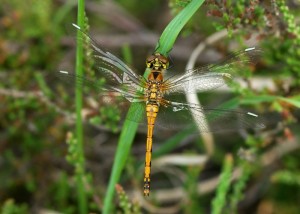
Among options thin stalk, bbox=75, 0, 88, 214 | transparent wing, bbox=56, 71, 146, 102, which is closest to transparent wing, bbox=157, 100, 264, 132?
transparent wing, bbox=56, 71, 146, 102

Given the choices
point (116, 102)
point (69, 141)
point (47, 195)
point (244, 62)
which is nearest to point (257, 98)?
point (244, 62)

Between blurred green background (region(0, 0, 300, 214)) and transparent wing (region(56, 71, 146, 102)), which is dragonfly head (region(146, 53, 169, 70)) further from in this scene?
blurred green background (region(0, 0, 300, 214))

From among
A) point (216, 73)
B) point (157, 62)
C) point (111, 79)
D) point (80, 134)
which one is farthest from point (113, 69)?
point (216, 73)

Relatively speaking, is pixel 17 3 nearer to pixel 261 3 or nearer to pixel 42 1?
pixel 42 1

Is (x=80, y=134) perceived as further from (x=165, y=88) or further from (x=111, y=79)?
(x=165, y=88)

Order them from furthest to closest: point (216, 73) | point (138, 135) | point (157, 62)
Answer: point (138, 135) → point (157, 62) → point (216, 73)
